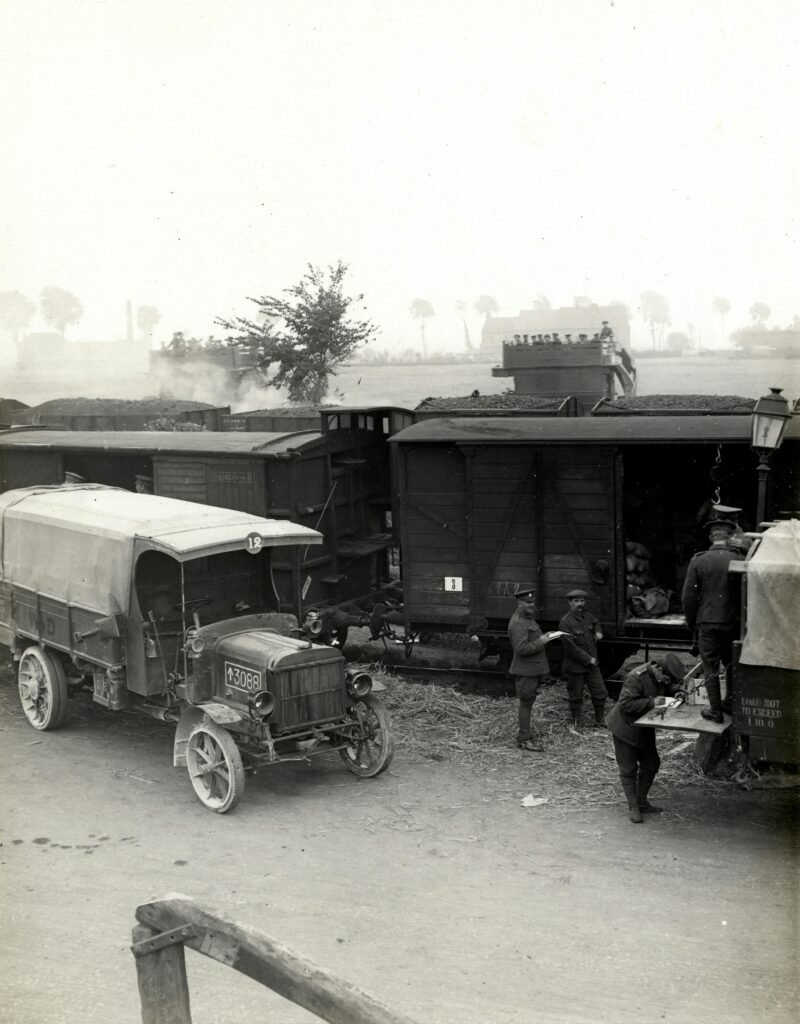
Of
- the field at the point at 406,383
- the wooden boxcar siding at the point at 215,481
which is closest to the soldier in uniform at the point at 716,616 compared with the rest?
the wooden boxcar siding at the point at 215,481

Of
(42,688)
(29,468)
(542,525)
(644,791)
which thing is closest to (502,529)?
(542,525)

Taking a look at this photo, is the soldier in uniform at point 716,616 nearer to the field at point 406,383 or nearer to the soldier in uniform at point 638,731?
the soldier in uniform at point 638,731

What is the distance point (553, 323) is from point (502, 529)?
155ft

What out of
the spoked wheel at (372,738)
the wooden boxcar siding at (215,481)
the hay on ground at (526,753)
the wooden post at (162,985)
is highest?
the wooden boxcar siding at (215,481)

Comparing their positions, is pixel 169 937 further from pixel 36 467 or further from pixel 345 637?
pixel 36 467

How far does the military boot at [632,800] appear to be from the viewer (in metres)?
8.41

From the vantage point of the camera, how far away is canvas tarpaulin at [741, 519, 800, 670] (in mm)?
7426

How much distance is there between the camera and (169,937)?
3.55 metres

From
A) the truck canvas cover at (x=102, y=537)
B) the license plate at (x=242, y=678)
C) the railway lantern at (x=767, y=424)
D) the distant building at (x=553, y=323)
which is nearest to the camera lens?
the license plate at (x=242, y=678)

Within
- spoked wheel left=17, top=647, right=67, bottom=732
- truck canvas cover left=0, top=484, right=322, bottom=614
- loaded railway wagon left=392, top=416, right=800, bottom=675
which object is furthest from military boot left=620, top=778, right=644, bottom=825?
spoked wheel left=17, top=647, right=67, bottom=732

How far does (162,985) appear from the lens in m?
3.60

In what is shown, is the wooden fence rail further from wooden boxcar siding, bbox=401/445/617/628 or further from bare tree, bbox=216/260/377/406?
bare tree, bbox=216/260/377/406

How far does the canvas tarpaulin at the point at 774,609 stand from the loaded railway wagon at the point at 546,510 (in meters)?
3.60

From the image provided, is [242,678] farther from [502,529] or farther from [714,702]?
[502,529]
